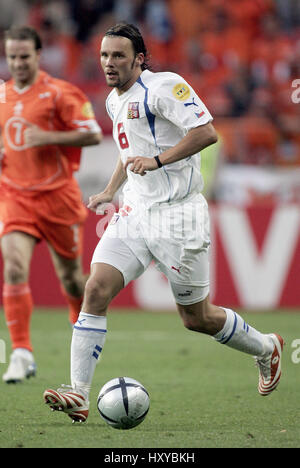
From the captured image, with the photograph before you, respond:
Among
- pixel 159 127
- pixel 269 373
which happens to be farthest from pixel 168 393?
pixel 159 127

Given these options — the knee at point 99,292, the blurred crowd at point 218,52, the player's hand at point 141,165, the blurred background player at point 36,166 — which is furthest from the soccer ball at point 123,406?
the blurred crowd at point 218,52

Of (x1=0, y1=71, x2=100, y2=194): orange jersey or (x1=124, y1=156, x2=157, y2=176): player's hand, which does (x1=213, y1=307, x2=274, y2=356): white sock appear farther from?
(x1=0, y1=71, x2=100, y2=194): orange jersey

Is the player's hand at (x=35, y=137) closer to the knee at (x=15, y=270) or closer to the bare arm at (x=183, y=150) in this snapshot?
the knee at (x=15, y=270)

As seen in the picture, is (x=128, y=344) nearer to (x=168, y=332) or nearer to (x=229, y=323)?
(x=168, y=332)

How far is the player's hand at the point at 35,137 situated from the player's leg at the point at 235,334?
2.12 metres

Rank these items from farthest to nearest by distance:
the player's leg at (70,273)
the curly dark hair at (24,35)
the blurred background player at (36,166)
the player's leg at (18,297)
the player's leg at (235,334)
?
the player's leg at (70,273)
the curly dark hair at (24,35)
the blurred background player at (36,166)
the player's leg at (18,297)
the player's leg at (235,334)

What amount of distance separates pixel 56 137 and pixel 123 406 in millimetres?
2745

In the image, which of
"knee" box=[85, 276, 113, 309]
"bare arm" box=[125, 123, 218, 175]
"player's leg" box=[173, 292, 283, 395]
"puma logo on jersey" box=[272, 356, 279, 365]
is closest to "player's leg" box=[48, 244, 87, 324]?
"player's leg" box=[173, 292, 283, 395]

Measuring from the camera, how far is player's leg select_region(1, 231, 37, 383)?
6527 mm

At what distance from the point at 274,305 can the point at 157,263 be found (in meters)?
6.16

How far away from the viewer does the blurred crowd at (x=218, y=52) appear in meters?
14.2

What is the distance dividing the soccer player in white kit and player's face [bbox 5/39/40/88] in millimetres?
1827
